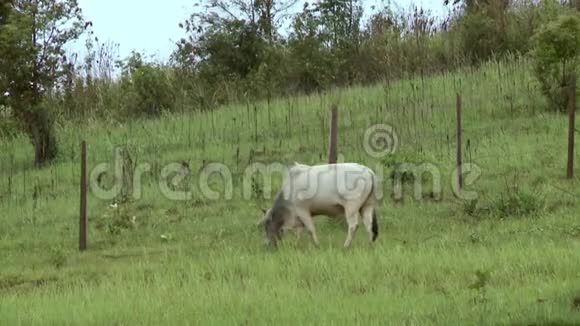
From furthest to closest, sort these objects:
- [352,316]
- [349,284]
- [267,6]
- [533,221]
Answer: [267,6]
[533,221]
[349,284]
[352,316]

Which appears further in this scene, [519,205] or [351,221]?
[519,205]

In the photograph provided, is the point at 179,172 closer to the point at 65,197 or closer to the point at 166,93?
the point at 65,197

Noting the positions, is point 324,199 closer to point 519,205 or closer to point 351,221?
point 351,221

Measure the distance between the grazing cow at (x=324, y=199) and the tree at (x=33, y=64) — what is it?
27.2 ft

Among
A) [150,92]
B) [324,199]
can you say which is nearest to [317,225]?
[324,199]

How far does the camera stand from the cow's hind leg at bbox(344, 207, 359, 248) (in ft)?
39.5

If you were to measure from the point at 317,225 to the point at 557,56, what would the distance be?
6.51 metres

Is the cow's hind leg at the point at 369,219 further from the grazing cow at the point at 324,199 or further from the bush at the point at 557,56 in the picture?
the bush at the point at 557,56

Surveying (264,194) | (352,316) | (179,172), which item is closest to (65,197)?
(179,172)

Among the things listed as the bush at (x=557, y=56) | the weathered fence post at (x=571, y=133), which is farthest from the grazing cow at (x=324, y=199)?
the bush at (x=557, y=56)

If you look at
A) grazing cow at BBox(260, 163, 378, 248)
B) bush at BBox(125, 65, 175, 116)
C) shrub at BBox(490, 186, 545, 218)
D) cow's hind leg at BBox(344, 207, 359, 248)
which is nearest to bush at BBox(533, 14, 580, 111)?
shrub at BBox(490, 186, 545, 218)

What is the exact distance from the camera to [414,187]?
1513 centimetres

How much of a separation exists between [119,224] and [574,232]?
20.6 feet

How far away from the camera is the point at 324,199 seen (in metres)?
12.3
